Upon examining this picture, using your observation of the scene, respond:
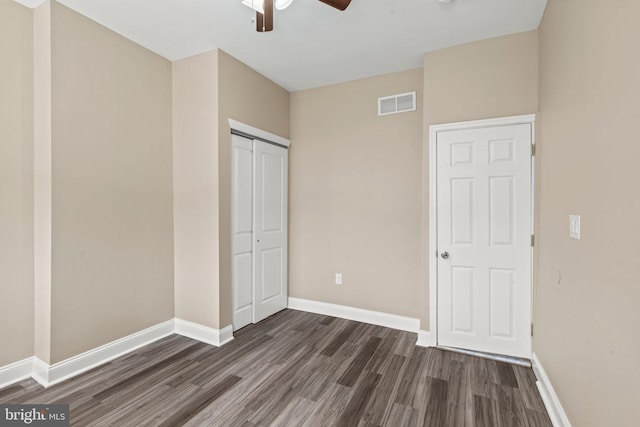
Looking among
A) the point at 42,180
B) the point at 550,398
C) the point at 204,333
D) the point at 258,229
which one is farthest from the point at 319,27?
the point at 550,398

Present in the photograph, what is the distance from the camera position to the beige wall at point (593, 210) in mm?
1105

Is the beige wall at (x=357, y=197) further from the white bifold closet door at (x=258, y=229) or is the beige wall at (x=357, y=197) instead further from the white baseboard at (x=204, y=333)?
the white baseboard at (x=204, y=333)

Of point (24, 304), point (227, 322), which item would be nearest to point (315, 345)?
point (227, 322)

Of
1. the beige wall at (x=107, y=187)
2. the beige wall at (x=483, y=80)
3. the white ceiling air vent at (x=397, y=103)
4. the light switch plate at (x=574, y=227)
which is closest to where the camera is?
the light switch plate at (x=574, y=227)

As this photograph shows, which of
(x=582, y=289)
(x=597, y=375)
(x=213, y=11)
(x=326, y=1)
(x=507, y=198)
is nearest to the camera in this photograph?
(x=597, y=375)

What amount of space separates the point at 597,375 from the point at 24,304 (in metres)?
3.60

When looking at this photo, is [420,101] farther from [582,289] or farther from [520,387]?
[520,387]

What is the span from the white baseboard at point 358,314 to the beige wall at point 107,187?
157 centimetres

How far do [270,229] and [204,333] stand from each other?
1.33 metres

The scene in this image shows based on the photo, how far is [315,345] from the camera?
292 cm

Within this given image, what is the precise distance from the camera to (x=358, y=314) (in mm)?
3555

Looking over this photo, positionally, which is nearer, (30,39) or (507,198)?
(30,39)

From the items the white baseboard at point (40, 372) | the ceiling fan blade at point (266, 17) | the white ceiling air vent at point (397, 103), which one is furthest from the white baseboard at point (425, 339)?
the white baseboard at point (40, 372)

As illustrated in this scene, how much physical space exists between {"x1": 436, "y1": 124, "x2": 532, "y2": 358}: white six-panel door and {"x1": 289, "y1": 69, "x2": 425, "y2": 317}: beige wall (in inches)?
15.8
